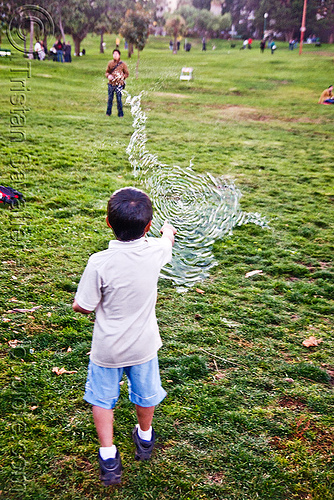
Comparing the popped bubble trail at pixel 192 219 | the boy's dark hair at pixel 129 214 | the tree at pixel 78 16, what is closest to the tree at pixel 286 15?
the tree at pixel 78 16

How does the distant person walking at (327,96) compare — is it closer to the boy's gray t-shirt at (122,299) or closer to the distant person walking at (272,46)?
the distant person walking at (272,46)

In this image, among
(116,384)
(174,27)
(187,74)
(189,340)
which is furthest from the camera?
(187,74)

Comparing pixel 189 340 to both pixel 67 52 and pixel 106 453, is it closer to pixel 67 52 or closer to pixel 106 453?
pixel 106 453

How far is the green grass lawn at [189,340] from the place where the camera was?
2459 millimetres

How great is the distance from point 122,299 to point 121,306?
37 millimetres

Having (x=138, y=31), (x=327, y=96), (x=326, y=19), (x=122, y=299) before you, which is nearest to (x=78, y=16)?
(x=138, y=31)

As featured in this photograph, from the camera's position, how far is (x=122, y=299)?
214cm

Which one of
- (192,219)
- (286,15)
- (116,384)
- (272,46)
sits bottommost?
(116,384)

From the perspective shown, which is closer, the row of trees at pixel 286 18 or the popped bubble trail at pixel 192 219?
the popped bubble trail at pixel 192 219

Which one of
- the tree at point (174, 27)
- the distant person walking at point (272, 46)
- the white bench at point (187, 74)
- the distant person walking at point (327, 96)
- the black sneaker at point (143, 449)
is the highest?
the distant person walking at point (272, 46)

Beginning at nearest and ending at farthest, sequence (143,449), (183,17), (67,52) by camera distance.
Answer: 1. (143,449)
2. (183,17)
3. (67,52)

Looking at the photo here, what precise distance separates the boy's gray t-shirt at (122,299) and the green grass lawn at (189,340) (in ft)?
2.50

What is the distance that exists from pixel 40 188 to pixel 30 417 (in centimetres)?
472

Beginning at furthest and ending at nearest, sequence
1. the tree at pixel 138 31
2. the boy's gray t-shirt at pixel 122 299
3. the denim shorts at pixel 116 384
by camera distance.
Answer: the tree at pixel 138 31 → the denim shorts at pixel 116 384 → the boy's gray t-shirt at pixel 122 299
